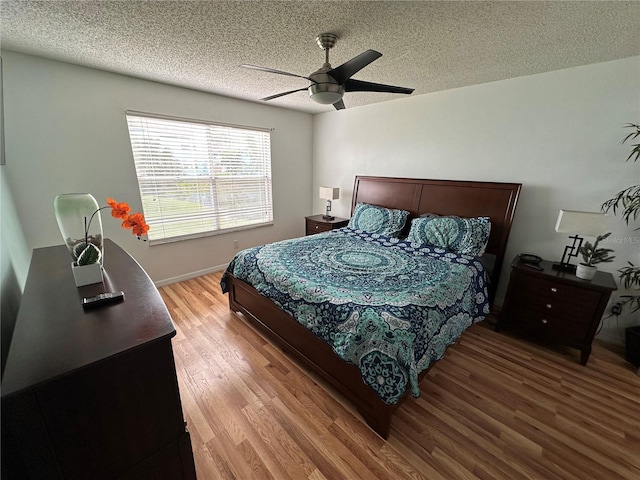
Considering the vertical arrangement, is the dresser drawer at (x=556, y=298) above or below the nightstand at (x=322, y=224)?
below

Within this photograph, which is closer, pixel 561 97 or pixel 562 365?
pixel 562 365

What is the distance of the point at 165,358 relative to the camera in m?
0.86

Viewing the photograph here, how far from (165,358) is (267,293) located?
3.87 ft

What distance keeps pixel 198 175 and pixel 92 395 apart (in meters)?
2.96

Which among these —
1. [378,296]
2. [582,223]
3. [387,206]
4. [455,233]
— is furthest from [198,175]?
[582,223]

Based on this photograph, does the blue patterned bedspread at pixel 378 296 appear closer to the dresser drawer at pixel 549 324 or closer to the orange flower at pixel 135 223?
the dresser drawer at pixel 549 324

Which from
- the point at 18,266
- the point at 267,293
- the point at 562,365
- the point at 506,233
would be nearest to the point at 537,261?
the point at 506,233

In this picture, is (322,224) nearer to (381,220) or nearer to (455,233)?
(381,220)

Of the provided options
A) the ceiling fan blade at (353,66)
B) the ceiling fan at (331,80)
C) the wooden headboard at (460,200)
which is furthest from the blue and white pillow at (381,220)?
the ceiling fan blade at (353,66)

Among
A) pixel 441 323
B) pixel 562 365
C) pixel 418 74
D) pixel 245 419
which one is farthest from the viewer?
pixel 418 74

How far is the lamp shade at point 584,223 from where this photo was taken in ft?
6.23

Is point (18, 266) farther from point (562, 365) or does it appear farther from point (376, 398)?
point (562, 365)

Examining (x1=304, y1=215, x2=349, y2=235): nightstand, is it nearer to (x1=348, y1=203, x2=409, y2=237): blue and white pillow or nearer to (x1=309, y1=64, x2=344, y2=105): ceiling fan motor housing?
(x1=348, y1=203, x2=409, y2=237): blue and white pillow

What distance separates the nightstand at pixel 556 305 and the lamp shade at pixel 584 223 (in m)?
0.38
